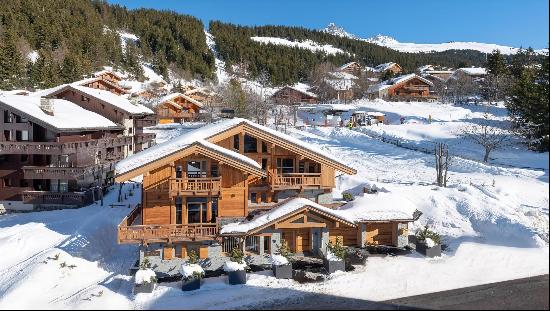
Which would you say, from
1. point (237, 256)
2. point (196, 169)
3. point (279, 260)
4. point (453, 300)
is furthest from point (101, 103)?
point (453, 300)

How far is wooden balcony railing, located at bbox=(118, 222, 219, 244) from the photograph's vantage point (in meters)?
21.1

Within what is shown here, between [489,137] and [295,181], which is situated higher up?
[489,137]

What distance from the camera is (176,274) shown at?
21.6m

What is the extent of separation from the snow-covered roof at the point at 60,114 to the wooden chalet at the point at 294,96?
56830 millimetres

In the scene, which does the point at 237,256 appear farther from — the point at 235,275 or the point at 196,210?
the point at 196,210

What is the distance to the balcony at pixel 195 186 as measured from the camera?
71.8 feet

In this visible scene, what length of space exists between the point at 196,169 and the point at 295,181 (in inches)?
217

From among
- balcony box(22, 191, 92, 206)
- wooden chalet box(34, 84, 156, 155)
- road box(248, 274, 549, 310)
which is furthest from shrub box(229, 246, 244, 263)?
wooden chalet box(34, 84, 156, 155)

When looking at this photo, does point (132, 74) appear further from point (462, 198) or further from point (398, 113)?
point (462, 198)

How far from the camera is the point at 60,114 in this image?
120ft

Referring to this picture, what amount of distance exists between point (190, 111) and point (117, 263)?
62003 mm

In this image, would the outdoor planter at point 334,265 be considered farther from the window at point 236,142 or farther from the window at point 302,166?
the window at point 236,142

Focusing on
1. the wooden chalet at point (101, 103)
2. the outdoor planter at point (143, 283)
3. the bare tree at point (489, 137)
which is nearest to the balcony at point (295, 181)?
the outdoor planter at point (143, 283)

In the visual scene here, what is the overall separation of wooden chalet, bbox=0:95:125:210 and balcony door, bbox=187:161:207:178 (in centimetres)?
1379
